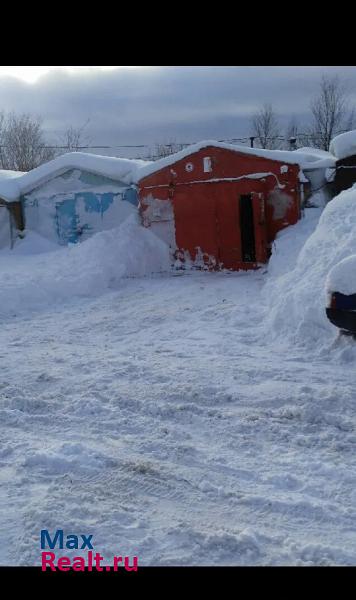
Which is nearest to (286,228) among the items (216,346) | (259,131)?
(216,346)

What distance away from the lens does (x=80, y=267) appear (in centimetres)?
1158

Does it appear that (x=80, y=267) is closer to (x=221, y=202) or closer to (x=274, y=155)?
(x=221, y=202)

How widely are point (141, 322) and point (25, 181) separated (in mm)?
8827

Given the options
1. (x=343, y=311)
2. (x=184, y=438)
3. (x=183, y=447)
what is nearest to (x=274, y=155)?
(x=343, y=311)

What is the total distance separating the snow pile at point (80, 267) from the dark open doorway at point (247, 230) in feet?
6.67

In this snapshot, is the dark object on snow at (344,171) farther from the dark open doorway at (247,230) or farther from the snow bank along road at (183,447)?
the snow bank along road at (183,447)

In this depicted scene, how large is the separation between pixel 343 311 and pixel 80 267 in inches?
291

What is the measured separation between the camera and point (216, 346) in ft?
20.8

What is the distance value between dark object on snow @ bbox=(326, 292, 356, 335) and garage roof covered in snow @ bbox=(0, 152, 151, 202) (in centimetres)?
923

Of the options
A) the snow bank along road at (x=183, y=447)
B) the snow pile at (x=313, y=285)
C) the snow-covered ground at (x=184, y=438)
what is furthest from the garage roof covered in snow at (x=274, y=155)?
the snow bank along road at (x=183, y=447)

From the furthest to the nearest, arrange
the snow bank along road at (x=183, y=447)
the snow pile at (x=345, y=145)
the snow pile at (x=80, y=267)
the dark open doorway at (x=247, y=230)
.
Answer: the dark open doorway at (x=247, y=230) → the snow pile at (x=345, y=145) → the snow pile at (x=80, y=267) → the snow bank along road at (x=183, y=447)

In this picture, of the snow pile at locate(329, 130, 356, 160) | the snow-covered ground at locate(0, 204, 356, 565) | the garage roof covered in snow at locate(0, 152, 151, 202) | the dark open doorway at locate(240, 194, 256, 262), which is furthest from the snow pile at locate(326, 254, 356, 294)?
the garage roof covered in snow at locate(0, 152, 151, 202)

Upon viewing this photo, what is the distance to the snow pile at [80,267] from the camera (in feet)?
32.6

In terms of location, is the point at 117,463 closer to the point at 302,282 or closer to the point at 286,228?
the point at 302,282
